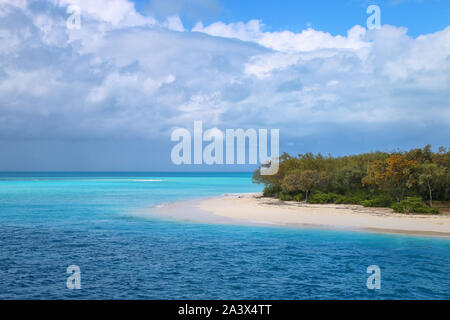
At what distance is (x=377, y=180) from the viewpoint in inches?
1261

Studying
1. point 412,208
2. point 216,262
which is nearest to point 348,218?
point 412,208

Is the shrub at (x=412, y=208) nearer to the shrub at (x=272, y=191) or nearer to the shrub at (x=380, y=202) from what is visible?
the shrub at (x=380, y=202)

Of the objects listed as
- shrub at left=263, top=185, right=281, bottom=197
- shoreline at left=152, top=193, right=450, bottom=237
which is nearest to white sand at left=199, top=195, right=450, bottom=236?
shoreline at left=152, top=193, right=450, bottom=237

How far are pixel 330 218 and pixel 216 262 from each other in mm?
13506

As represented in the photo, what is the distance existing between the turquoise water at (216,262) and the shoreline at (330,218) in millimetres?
2073

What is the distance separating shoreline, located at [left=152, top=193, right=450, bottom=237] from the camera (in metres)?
21.5

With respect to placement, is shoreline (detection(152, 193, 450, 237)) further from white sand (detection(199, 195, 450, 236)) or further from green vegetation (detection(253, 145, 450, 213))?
green vegetation (detection(253, 145, 450, 213))

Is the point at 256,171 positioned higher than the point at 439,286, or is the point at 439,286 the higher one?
the point at 256,171

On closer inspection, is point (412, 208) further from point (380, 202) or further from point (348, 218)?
point (348, 218)

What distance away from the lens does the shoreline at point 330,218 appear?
70.4 ft

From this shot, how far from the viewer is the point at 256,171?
157 feet

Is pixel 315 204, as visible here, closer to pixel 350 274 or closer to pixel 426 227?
pixel 426 227
